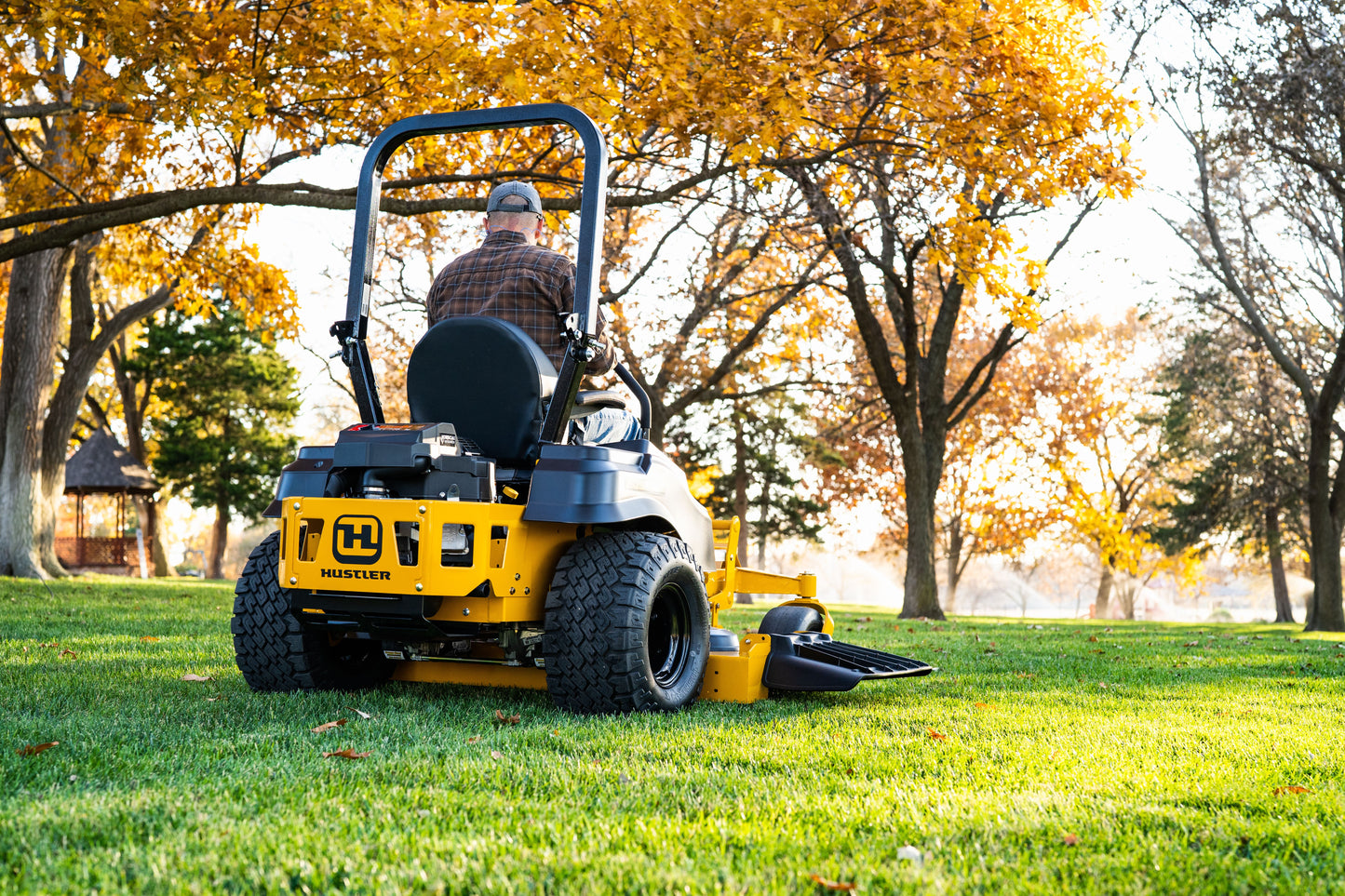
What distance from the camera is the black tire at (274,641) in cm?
470

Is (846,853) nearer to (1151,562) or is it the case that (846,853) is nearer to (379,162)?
(379,162)

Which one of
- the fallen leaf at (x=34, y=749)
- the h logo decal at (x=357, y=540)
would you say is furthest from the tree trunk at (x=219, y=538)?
the fallen leaf at (x=34, y=749)

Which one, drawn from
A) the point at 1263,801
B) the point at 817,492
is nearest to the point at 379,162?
the point at 1263,801

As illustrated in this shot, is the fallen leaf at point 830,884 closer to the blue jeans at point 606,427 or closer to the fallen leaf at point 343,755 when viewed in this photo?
the fallen leaf at point 343,755

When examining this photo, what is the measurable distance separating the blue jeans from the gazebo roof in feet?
74.5

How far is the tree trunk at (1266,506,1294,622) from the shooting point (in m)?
24.4

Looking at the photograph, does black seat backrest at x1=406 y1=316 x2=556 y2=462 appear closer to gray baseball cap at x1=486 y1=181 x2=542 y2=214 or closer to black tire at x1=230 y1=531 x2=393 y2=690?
gray baseball cap at x1=486 y1=181 x2=542 y2=214

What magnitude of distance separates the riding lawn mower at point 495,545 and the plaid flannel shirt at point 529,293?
142mm

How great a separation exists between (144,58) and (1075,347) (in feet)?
90.9

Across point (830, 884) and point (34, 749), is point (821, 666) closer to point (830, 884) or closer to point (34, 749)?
point (830, 884)

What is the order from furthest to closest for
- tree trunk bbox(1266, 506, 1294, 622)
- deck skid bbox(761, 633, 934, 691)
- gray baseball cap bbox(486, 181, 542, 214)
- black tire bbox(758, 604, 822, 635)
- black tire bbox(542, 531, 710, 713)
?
tree trunk bbox(1266, 506, 1294, 622)
black tire bbox(758, 604, 822, 635)
deck skid bbox(761, 633, 934, 691)
gray baseball cap bbox(486, 181, 542, 214)
black tire bbox(542, 531, 710, 713)

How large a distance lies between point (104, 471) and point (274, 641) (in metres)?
22.7

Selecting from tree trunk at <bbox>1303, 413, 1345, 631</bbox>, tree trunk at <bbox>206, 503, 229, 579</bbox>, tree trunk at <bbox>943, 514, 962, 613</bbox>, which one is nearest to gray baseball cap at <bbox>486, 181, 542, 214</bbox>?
tree trunk at <bbox>1303, 413, 1345, 631</bbox>

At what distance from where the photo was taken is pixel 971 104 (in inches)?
351
